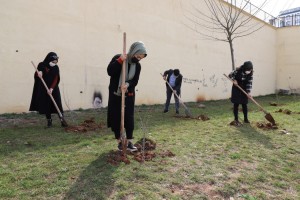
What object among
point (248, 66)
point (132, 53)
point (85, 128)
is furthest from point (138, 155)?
point (248, 66)

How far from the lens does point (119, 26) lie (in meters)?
11.3

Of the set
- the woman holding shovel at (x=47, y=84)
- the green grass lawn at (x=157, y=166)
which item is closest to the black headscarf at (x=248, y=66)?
the green grass lawn at (x=157, y=166)

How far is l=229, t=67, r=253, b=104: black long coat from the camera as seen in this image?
7547mm

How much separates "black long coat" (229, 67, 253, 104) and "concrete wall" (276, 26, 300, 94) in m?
15.1

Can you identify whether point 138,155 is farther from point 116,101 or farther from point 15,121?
point 15,121

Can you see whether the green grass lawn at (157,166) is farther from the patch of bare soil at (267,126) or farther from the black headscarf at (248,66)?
the black headscarf at (248,66)

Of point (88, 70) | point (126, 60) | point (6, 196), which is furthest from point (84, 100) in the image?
point (6, 196)

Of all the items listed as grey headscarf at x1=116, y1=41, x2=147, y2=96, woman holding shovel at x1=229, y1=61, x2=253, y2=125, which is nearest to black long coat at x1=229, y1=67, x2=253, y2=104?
Answer: woman holding shovel at x1=229, y1=61, x2=253, y2=125

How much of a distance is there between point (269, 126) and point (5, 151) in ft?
18.0

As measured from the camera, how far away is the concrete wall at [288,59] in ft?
69.2

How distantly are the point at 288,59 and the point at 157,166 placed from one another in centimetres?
1976

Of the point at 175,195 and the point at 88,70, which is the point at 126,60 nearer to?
the point at 175,195

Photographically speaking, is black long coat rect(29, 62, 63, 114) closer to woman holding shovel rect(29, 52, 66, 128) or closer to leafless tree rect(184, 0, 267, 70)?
woman holding shovel rect(29, 52, 66, 128)

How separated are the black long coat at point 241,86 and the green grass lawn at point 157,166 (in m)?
0.89
